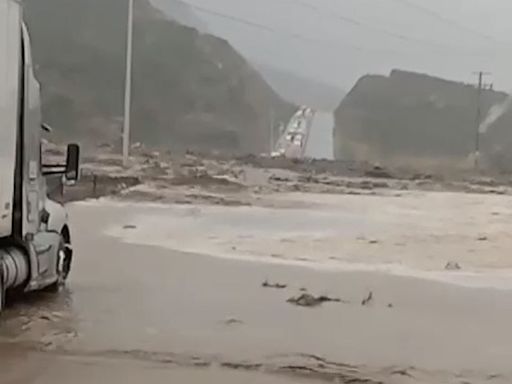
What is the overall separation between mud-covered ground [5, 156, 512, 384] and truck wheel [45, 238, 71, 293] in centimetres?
14

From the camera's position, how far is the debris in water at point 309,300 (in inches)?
534

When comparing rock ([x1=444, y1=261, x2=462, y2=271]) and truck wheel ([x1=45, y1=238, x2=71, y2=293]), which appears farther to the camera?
rock ([x1=444, y1=261, x2=462, y2=271])

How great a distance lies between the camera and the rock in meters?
19.3

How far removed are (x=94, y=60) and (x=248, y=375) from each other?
107m

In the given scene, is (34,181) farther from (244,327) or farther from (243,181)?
(243,181)

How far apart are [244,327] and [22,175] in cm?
267

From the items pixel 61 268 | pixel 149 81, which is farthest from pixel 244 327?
pixel 149 81

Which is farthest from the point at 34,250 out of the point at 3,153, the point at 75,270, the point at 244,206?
the point at 244,206

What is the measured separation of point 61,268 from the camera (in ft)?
44.0

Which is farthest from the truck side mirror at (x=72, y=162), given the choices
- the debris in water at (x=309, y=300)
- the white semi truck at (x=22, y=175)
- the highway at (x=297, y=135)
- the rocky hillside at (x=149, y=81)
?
the highway at (x=297, y=135)

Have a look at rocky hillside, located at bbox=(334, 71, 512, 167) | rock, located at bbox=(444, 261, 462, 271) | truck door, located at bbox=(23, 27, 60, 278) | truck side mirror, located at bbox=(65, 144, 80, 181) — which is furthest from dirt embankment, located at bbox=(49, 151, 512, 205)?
rocky hillside, located at bbox=(334, 71, 512, 167)

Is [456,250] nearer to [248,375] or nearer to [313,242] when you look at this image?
[313,242]

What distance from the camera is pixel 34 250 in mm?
11688

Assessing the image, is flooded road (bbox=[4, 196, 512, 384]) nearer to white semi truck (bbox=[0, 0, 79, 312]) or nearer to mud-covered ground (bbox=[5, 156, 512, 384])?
mud-covered ground (bbox=[5, 156, 512, 384])
